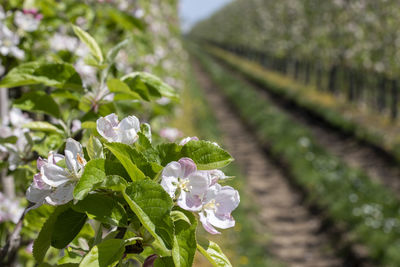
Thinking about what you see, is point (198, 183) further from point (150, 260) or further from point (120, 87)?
point (120, 87)

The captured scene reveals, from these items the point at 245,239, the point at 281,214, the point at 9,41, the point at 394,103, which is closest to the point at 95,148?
the point at 9,41

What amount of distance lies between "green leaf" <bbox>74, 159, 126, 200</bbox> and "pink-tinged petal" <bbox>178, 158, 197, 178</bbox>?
12cm

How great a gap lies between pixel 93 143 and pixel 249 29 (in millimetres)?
30593

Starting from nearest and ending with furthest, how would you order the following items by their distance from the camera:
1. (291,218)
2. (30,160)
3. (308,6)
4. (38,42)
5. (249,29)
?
(30,160) < (38,42) < (291,218) < (308,6) < (249,29)

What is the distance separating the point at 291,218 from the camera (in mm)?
6883

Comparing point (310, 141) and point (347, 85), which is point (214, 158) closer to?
point (310, 141)

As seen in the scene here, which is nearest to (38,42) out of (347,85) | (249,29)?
(347,85)

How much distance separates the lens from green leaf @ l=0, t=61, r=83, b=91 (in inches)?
46.5

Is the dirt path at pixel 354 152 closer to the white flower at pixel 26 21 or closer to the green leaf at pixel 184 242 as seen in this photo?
the white flower at pixel 26 21

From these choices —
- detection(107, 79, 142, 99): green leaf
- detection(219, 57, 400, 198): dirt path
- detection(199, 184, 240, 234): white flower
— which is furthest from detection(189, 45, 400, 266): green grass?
detection(199, 184, 240, 234): white flower

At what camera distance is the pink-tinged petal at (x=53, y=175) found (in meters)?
0.76

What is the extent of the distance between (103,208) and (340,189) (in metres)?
6.59

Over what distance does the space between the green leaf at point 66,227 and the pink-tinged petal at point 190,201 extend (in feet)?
0.66

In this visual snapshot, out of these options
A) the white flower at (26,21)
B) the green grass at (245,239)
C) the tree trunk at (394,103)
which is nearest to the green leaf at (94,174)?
the white flower at (26,21)
